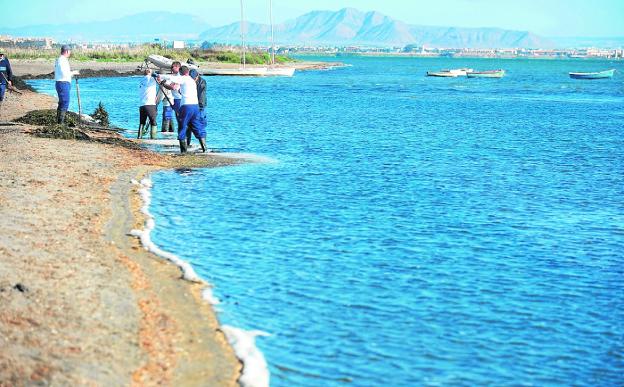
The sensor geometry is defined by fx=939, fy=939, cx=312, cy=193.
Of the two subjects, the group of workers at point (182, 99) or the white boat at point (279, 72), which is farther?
the white boat at point (279, 72)

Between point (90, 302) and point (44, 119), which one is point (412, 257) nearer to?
point (90, 302)

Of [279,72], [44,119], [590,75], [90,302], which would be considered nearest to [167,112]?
[44,119]

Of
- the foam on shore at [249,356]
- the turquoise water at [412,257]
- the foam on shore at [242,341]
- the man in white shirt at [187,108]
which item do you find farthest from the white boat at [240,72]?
the foam on shore at [249,356]

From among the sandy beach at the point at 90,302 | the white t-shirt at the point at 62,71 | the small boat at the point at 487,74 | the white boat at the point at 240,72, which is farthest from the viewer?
the small boat at the point at 487,74

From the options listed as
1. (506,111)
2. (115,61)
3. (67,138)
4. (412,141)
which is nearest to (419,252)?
(67,138)

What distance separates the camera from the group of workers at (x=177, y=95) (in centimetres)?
2084

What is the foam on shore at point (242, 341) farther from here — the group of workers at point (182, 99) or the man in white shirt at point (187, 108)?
the group of workers at point (182, 99)

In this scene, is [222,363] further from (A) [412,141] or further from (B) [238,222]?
(A) [412,141]

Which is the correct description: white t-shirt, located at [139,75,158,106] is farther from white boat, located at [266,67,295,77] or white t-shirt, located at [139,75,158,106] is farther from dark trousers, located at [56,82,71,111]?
white boat, located at [266,67,295,77]

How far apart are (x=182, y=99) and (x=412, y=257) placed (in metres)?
9.74

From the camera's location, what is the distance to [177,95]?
22562 millimetres

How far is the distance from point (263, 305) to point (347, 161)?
43.9 ft

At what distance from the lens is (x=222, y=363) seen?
834 centimetres

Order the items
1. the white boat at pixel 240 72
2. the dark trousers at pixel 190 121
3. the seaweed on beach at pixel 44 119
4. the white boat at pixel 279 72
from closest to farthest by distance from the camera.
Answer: the dark trousers at pixel 190 121 → the seaweed on beach at pixel 44 119 → the white boat at pixel 240 72 → the white boat at pixel 279 72
